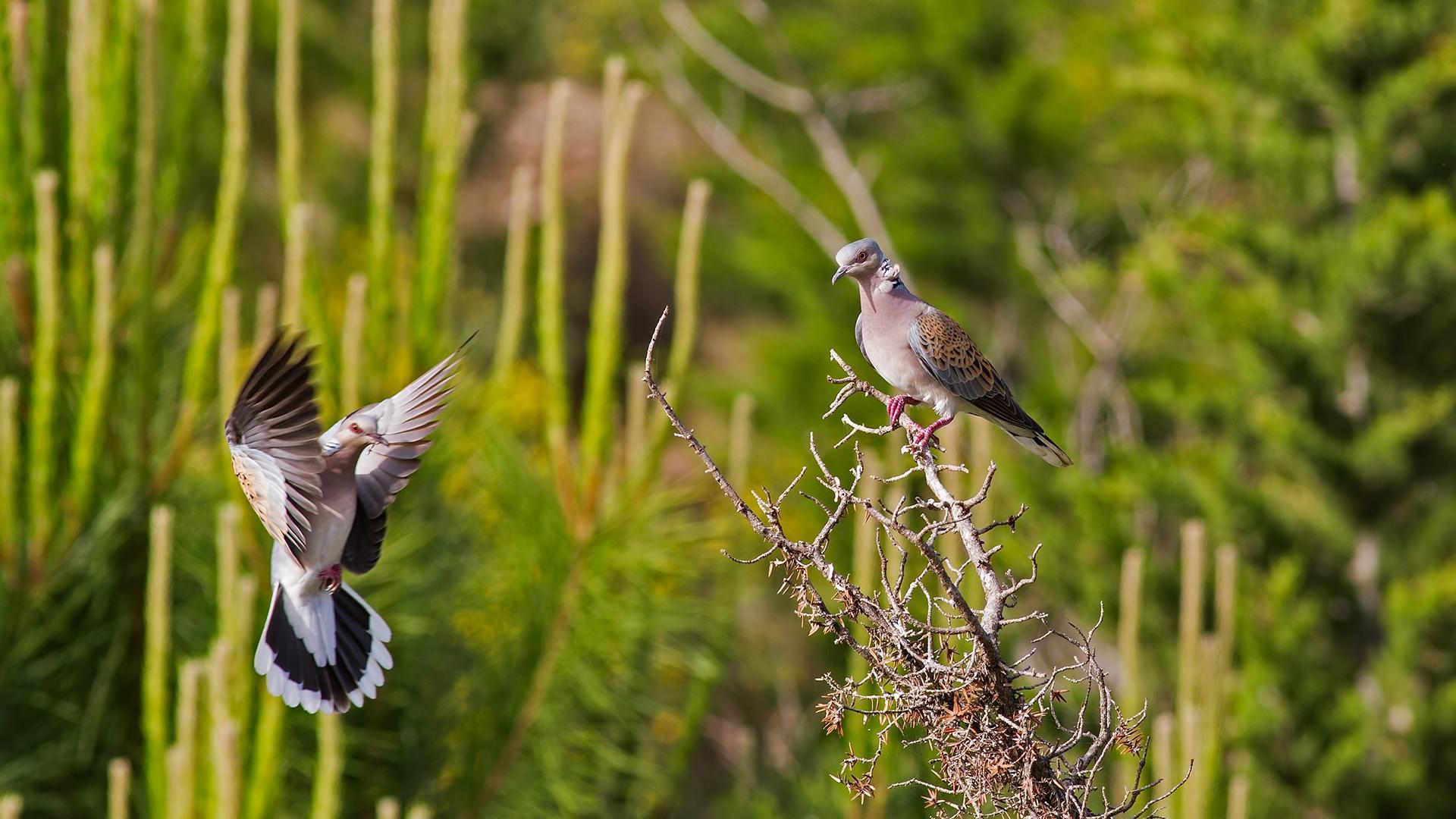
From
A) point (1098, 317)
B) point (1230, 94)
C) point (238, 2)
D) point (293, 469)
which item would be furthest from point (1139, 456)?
point (293, 469)

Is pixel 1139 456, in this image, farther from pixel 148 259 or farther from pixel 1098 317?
pixel 148 259

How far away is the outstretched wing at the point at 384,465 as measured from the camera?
2115mm

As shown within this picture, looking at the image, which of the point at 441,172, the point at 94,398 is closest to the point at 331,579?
the point at 94,398

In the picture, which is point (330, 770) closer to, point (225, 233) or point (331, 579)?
point (331, 579)

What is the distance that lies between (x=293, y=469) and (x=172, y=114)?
12.4 ft

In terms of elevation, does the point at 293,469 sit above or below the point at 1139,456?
below

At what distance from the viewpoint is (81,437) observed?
15.2 ft

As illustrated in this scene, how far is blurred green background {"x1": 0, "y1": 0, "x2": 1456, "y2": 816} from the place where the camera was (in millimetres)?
4719

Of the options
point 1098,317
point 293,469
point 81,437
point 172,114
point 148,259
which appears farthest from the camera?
point 1098,317

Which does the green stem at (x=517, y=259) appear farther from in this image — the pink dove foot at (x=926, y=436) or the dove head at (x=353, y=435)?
the pink dove foot at (x=926, y=436)

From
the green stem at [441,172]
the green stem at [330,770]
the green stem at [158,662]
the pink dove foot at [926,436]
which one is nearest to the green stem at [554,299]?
the green stem at [441,172]

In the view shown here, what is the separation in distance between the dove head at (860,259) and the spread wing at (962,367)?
0.35 ft

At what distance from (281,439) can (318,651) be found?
1.77 feet

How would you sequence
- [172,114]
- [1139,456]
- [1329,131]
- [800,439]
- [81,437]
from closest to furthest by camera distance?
1. [81,437]
2. [172,114]
3. [1139,456]
4. [1329,131]
5. [800,439]
